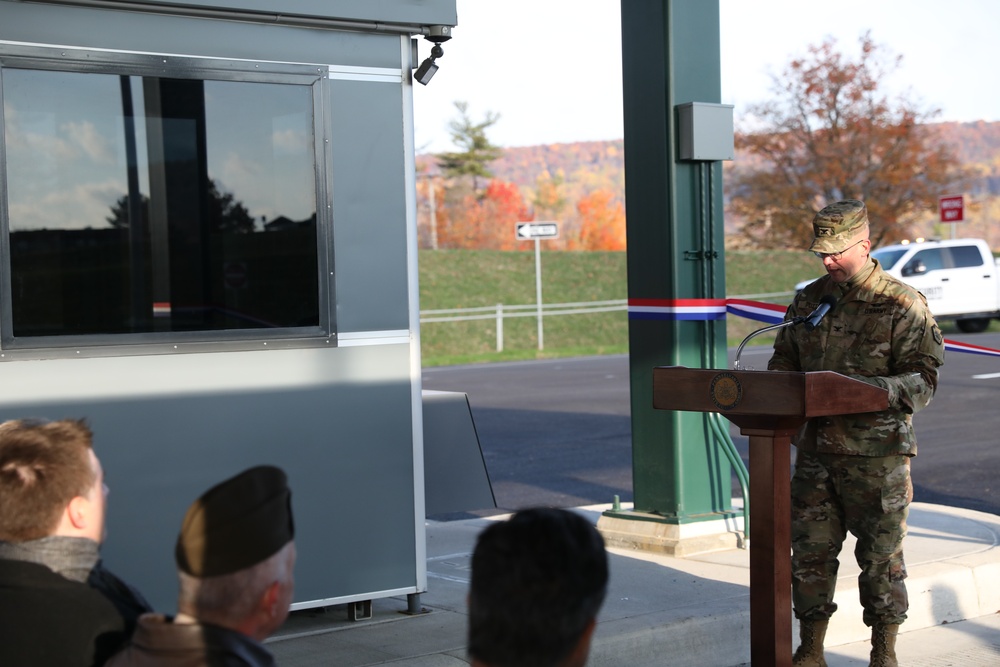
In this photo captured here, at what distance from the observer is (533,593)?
1.83m

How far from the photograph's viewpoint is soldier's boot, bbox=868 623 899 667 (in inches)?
182

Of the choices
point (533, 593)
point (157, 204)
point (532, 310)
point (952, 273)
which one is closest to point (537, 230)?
point (952, 273)

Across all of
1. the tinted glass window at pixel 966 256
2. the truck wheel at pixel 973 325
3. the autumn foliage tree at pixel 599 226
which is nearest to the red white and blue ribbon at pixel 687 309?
the tinted glass window at pixel 966 256

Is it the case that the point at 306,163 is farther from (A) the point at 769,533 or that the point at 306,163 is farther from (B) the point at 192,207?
(A) the point at 769,533

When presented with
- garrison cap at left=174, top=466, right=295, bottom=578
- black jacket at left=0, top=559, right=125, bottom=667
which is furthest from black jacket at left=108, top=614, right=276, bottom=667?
black jacket at left=0, top=559, right=125, bottom=667

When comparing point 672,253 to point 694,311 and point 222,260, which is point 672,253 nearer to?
point 694,311

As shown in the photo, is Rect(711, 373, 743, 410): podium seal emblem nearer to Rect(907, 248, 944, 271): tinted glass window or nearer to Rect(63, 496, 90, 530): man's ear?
Rect(63, 496, 90, 530): man's ear

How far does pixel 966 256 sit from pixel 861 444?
905 inches

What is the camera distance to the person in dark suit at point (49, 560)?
2.49m

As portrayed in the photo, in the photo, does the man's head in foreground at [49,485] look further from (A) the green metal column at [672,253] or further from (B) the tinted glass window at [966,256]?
(B) the tinted glass window at [966,256]

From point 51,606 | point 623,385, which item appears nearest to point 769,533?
point 51,606

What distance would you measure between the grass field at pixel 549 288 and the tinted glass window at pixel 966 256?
27.8ft

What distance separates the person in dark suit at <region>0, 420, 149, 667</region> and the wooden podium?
227cm

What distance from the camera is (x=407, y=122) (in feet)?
17.0
